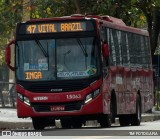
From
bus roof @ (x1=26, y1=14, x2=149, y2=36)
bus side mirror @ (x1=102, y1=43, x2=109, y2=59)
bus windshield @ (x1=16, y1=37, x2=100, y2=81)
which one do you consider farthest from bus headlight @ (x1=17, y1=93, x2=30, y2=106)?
bus side mirror @ (x1=102, y1=43, x2=109, y2=59)

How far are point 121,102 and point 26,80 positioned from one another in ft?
10.9

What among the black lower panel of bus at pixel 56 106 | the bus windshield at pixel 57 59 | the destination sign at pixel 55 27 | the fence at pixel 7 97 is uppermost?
the destination sign at pixel 55 27

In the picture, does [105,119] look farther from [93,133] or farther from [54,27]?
[93,133]

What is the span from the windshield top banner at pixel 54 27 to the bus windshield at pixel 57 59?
0.28 meters

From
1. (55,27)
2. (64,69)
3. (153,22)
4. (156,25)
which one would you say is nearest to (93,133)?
(64,69)

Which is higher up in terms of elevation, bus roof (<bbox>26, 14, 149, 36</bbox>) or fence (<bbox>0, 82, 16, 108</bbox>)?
bus roof (<bbox>26, 14, 149, 36</bbox>)

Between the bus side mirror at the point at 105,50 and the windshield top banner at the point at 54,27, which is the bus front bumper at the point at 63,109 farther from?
the windshield top banner at the point at 54,27

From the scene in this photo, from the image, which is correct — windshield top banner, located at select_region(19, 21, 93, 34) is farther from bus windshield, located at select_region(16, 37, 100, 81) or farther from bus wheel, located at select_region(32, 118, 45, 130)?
bus wheel, located at select_region(32, 118, 45, 130)

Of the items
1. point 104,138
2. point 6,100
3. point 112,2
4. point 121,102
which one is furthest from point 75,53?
point 6,100

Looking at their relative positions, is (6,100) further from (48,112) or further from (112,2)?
(48,112)

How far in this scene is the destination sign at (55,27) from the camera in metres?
23.3

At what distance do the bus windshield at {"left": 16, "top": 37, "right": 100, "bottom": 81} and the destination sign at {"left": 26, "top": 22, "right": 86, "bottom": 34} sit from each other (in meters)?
0.28

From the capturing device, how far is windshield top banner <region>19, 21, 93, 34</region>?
2328 cm

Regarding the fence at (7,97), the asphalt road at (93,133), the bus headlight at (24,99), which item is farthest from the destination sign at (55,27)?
the fence at (7,97)
